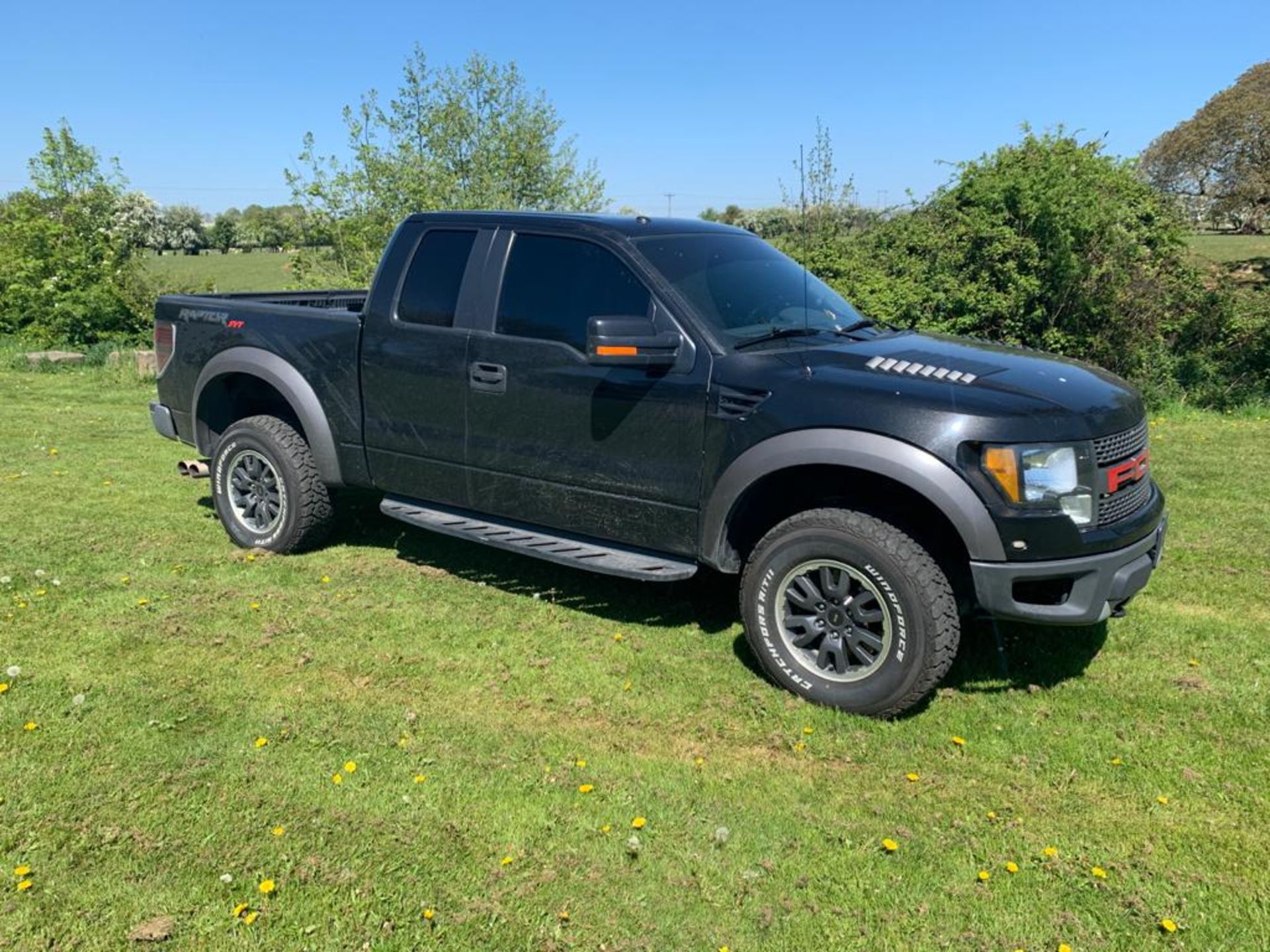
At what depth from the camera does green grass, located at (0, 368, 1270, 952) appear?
2.74 meters

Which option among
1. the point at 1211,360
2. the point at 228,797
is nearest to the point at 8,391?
the point at 228,797

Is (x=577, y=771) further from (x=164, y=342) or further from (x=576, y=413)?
(x=164, y=342)

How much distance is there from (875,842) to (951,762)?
64 centimetres

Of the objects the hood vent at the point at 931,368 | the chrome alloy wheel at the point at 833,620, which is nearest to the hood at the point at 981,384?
the hood vent at the point at 931,368

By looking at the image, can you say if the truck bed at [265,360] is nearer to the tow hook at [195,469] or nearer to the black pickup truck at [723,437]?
the black pickup truck at [723,437]

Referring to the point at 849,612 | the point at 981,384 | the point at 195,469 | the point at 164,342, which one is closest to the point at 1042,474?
the point at 981,384

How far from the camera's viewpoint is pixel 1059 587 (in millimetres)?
3658

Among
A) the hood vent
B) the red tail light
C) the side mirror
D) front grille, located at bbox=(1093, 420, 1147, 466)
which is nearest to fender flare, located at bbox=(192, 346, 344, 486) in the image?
the red tail light

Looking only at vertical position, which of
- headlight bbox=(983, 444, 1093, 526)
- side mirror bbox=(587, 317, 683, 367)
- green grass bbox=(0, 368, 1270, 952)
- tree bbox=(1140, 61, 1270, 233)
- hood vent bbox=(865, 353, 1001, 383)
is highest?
tree bbox=(1140, 61, 1270, 233)

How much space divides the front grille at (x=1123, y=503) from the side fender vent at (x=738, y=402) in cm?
137

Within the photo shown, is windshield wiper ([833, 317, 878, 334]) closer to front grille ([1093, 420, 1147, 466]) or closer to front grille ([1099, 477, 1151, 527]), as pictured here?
front grille ([1093, 420, 1147, 466])

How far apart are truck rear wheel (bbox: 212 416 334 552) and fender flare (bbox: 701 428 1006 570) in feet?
8.84

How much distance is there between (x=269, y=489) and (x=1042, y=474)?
4.36m

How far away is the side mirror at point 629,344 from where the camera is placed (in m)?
3.86
